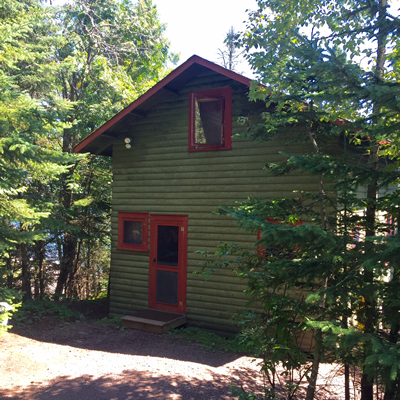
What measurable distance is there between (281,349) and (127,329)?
5.50m

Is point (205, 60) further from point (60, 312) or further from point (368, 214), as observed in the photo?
point (60, 312)

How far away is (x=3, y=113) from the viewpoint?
21.0 feet

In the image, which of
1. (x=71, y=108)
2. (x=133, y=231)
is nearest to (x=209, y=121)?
(x=133, y=231)

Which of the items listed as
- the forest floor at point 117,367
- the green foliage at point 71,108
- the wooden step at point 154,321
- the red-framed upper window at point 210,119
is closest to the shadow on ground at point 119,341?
the forest floor at point 117,367

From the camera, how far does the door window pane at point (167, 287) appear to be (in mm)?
8656

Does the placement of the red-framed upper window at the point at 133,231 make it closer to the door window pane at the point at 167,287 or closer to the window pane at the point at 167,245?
the window pane at the point at 167,245

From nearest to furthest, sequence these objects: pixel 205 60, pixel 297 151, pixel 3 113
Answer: pixel 3 113, pixel 297 151, pixel 205 60

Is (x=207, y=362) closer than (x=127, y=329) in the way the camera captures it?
Yes

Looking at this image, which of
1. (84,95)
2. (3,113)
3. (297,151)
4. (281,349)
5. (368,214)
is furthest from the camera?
(84,95)

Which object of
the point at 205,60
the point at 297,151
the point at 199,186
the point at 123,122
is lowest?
the point at 199,186

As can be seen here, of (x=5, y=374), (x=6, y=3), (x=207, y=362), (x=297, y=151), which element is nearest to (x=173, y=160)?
(x=297, y=151)

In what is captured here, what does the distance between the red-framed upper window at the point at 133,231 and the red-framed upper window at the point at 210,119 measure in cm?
234

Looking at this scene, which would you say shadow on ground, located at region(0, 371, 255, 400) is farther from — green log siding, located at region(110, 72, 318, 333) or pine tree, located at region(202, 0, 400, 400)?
green log siding, located at region(110, 72, 318, 333)

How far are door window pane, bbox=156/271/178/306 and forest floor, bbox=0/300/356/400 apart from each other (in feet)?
3.58
